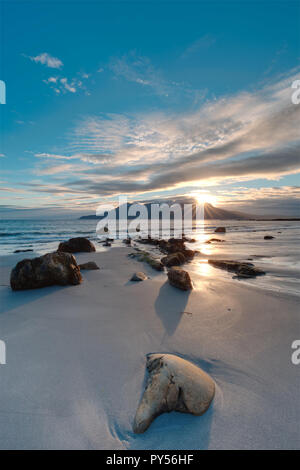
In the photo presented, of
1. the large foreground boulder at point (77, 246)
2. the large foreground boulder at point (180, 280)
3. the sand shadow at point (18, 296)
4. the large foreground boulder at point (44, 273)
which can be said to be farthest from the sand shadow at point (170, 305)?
the large foreground boulder at point (77, 246)

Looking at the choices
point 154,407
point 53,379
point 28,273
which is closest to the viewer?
point 154,407

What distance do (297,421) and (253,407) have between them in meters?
0.34

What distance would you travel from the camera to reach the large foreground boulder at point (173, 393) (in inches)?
70.9

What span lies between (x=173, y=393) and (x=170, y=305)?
237 cm

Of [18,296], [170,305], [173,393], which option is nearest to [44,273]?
[18,296]

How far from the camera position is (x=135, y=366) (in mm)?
2469

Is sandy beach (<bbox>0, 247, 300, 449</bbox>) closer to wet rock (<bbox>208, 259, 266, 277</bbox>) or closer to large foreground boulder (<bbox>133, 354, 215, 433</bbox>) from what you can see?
large foreground boulder (<bbox>133, 354, 215, 433</bbox>)

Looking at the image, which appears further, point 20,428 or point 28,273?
point 28,273

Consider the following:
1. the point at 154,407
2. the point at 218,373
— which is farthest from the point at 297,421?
the point at 154,407

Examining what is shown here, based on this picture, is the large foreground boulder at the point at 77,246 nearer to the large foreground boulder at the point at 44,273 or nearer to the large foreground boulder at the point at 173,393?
the large foreground boulder at the point at 44,273

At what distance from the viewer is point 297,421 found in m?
1.77

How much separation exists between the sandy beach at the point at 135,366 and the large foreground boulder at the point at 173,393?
0.07 m
